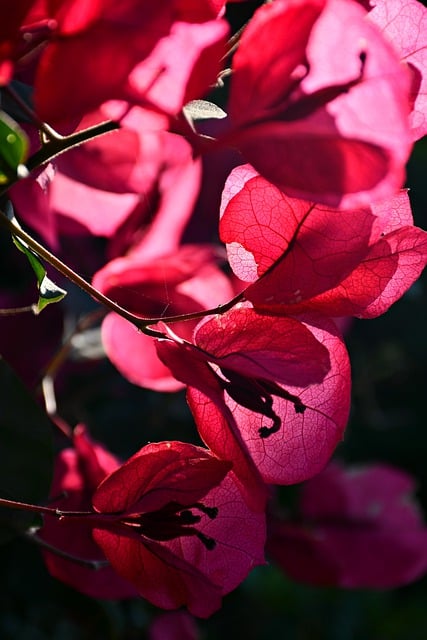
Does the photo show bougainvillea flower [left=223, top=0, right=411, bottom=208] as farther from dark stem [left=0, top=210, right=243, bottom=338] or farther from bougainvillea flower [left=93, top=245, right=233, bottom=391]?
bougainvillea flower [left=93, top=245, right=233, bottom=391]

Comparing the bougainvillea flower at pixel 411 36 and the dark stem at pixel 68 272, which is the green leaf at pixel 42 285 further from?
the bougainvillea flower at pixel 411 36

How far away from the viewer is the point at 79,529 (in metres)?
0.47

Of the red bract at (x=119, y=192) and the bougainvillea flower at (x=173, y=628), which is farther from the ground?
the red bract at (x=119, y=192)

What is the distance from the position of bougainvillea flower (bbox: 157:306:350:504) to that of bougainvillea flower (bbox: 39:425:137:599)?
0.11 m

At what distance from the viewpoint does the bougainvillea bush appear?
29cm

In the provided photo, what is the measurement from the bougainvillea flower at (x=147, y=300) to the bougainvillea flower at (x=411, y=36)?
0.22 metres

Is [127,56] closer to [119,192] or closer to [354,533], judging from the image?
[119,192]

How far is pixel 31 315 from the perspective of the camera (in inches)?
28.3

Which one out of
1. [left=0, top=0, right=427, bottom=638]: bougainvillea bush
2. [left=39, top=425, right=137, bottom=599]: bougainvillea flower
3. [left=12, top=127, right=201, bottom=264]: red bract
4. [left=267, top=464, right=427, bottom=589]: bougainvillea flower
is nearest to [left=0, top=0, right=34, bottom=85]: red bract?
[left=0, top=0, right=427, bottom=638]: bougainvillea bush

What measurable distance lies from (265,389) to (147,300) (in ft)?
0.56

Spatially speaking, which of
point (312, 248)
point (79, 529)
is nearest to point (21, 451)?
point (79, 529)

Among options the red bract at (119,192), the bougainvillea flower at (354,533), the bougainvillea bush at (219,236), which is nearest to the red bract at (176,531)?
the bougainvillea bush at (219,236)

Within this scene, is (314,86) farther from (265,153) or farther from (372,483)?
(372,483)

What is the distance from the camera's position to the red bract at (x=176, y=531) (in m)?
0.38
